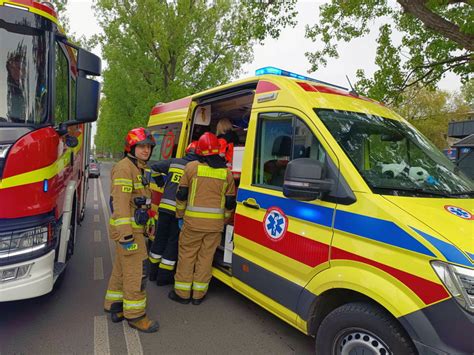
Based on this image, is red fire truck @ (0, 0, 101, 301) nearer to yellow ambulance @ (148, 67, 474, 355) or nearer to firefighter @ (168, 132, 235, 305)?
firefighter @ (168, 132, 235, 305)

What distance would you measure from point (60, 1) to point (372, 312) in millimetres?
17559

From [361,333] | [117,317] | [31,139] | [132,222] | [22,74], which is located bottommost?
[117,317]

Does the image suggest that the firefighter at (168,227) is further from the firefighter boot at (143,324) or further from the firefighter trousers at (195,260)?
the firefighter boot at (143,324)

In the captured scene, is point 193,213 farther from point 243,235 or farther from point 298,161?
point 298,161

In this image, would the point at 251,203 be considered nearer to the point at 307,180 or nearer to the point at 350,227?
the point at 307,180

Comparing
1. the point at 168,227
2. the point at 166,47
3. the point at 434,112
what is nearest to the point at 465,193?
the point at 168,227

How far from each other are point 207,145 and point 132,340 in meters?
2.02

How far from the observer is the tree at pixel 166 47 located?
1770 centimetres

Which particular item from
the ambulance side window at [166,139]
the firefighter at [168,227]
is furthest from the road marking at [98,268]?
the ambulance side window at [166,139]

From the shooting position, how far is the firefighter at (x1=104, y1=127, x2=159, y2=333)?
3.21 meters

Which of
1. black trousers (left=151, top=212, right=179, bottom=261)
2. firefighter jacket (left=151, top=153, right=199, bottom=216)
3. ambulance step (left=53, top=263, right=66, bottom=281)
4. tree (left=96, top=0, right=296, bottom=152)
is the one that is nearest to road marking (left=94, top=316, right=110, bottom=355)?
ambulance step (left=53, top=263, right=66, bottom=281)

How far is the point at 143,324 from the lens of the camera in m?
3.33

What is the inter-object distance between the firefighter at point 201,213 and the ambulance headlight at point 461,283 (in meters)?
2.33

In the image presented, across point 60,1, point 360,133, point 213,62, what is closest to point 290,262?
point 360,133
